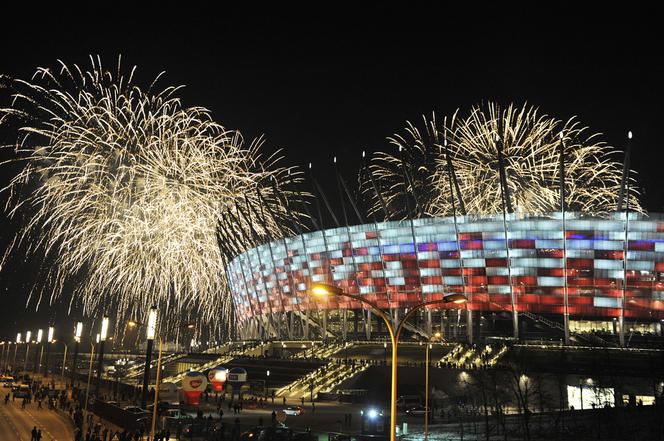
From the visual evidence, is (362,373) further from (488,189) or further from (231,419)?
(488,189)

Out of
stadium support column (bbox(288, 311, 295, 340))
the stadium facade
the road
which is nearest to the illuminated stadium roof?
the stadium facade

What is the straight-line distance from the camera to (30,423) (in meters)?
47.5

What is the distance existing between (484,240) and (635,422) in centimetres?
A: 5246

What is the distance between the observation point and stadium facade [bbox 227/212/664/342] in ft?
274

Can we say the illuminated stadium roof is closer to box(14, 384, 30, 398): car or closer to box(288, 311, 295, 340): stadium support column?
box(288, 311, 295, 340): stadium support column

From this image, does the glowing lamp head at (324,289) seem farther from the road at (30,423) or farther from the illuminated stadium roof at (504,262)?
the illuminated stadium roof at (504,262)

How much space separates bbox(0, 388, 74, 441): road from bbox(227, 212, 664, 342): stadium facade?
49.5m

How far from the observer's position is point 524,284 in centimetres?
8956

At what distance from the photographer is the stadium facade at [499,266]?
83562 mm

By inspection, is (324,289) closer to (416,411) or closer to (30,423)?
(416,411)

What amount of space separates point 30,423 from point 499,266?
213 feet

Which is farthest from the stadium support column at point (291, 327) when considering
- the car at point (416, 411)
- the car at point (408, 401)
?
the car at point (416, 411)

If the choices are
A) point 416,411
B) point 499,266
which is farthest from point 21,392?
point 499,266

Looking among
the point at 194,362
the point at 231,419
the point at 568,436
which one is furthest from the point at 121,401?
the point at 568,436
